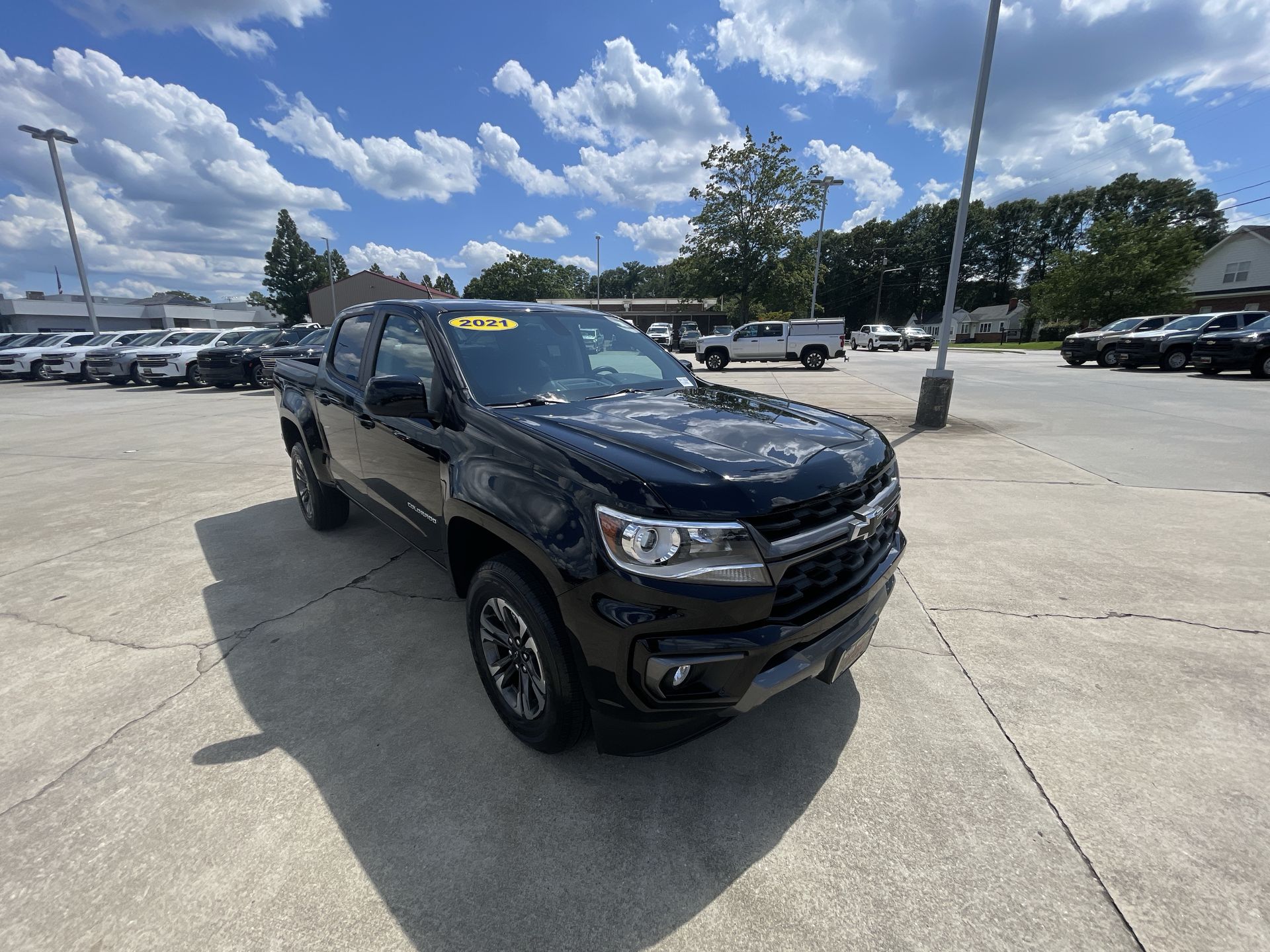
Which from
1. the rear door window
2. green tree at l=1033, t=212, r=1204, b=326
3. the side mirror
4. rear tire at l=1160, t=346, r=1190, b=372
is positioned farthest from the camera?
green tree at l=1033, t=212, r=1204, b=326

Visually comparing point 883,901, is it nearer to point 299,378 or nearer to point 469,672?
point 469,672

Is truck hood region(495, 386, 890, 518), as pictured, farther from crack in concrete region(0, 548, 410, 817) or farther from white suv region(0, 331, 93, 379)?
white suv region(0, 331, 93, 379)

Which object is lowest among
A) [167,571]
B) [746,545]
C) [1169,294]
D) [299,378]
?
[167,571]

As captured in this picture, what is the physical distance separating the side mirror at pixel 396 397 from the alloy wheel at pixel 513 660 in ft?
3.14

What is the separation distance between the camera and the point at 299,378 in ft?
14.9

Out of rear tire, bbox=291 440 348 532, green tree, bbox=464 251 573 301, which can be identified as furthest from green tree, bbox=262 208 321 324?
rear tire, bbox=291 440 348 532

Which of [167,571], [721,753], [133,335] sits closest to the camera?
[721,753]

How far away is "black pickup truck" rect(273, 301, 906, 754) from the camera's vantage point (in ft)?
5.72

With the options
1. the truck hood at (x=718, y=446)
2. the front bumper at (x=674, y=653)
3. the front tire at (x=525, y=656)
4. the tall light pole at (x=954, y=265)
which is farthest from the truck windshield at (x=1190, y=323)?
the front tire at (x=525, y=656)

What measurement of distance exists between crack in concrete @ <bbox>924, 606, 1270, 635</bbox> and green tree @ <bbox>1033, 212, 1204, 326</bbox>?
4211 centimetres

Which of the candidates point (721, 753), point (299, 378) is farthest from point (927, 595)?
point (299, 378)

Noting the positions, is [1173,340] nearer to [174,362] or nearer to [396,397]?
[396,397]

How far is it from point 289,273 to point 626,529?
2949 inches

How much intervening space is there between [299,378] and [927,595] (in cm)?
501
